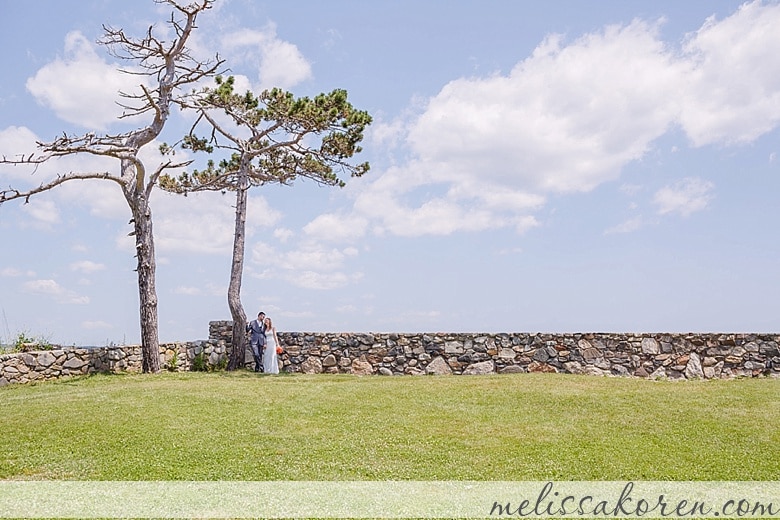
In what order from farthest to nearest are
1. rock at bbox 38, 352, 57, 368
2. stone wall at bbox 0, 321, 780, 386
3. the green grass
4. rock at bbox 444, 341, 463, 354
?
1. rock at bbox 444, 341, 463, 354
2. stone wall at bbox 0, 321, 780, 386
3. rock at bbox 38, 352, 57, 368
4. the green grass

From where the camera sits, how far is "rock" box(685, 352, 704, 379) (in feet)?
45.8

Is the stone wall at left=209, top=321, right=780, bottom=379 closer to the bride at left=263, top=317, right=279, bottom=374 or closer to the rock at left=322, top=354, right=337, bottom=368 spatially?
the rock at left=322, top=354, right=337, bottom=368

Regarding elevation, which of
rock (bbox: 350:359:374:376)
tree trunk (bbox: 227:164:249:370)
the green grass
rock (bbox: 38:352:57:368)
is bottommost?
the green grass

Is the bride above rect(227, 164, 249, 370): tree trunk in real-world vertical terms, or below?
below

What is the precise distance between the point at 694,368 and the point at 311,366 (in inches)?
336

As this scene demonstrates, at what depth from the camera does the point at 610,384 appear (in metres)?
11.5

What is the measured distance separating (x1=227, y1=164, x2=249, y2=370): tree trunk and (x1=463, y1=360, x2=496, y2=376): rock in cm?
573

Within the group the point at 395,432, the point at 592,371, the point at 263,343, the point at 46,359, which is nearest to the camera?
the point at 395,432

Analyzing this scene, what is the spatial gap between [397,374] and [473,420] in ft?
22.1

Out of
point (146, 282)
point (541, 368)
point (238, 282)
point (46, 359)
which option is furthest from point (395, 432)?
point (238, 282)

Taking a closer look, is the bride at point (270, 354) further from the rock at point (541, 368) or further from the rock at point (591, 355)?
the rock at point (591, 355)

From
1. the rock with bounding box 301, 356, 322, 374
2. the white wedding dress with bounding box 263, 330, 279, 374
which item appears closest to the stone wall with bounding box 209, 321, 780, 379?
the rock with bounding box 301, 356, 322, 374

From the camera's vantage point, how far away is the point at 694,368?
14.0 meters

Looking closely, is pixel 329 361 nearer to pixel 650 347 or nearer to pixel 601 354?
pixel 601 354
